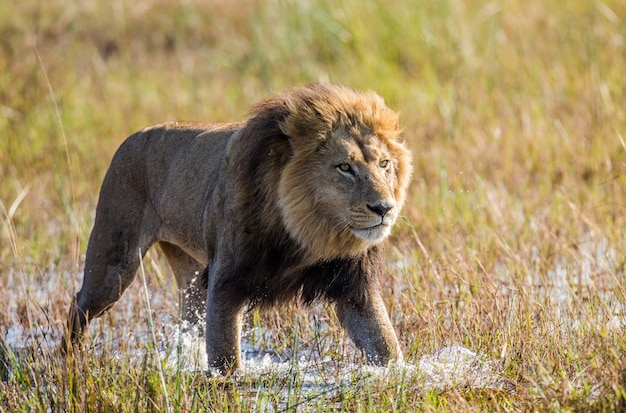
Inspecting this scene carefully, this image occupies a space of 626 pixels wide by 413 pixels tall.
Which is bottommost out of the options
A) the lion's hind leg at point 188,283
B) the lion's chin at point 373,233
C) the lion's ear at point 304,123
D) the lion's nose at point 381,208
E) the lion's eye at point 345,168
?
the lion's hind leg at point 188,283

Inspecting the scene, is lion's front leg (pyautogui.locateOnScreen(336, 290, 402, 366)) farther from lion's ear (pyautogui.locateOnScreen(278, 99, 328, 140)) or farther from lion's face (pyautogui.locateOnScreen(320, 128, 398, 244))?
lion's ear (pyautogui.locateOnScreen(278, 99, 328, 140))

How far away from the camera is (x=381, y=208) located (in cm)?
385

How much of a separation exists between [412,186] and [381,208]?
3682mm

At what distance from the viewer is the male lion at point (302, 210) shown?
4027 millimetres

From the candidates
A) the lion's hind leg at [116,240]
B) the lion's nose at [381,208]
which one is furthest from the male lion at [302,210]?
the lion's hind leg at [116,240]

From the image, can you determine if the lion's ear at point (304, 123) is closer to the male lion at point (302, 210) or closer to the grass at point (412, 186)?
the male lion at point (302, 210)

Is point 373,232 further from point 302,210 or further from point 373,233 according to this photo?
point 302,210

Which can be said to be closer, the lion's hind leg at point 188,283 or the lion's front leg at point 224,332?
the lion's front leg at point 224,332

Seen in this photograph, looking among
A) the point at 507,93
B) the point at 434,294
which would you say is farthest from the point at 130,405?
the point at 507,93

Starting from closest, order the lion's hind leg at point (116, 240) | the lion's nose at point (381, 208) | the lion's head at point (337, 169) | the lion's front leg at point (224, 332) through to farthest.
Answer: the lion's nose at point (381, 208) < the lion's head at point (337, 169) < the lion's front leg at point (224, 332) < the lion's hind leg at point (116, 240)

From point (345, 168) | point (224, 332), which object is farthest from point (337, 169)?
point (224, 332)

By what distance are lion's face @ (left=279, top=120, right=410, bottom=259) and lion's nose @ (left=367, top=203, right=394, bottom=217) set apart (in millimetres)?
34

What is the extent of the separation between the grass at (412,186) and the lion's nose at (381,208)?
2.12 feet

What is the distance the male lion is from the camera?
4027mm
